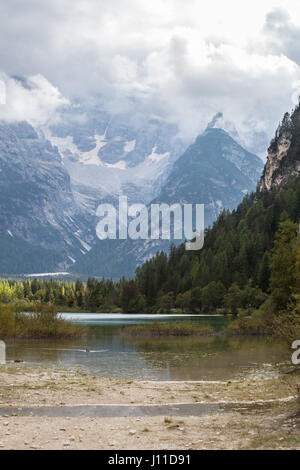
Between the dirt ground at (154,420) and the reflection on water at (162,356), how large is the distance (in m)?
7.92

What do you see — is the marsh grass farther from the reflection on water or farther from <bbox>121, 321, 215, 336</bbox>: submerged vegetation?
<bbox>121, 321, 215, 336</bbox>: submerged vegetation

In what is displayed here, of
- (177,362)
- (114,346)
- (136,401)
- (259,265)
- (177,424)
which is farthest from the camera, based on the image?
(259,265)

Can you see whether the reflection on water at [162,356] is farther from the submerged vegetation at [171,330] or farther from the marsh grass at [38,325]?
the submerged vegetation at [171,330]

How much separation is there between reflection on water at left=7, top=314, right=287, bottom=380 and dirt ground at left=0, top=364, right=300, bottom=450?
26.0ft

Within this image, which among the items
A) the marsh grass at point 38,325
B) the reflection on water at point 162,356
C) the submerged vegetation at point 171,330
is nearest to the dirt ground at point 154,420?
the reflection on water at point 162,356

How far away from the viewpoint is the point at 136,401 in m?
32.0

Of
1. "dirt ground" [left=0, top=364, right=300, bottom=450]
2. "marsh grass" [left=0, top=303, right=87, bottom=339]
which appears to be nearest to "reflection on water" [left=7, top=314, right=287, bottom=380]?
"marsh grass" [left=0, top=303, right=87, bottom=339]

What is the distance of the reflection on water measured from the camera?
4847 centimetres

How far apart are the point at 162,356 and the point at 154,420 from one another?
37196 mm

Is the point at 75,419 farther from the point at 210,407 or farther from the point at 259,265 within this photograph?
the point at 259,265

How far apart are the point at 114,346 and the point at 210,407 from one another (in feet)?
160
